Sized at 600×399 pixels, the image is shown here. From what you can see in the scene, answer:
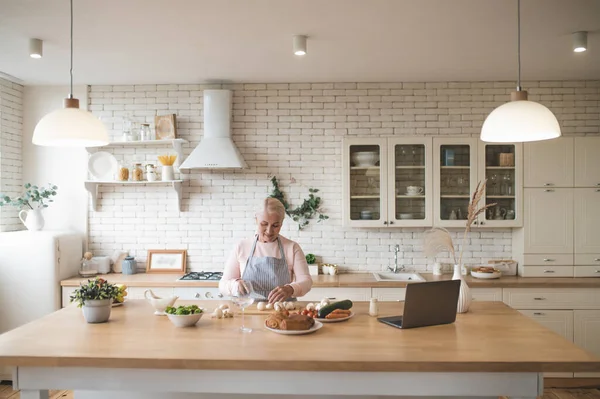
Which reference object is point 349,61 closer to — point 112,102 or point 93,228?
point 112,102

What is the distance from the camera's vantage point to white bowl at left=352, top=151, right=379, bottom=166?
5078 mm

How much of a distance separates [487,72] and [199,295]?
3542mm

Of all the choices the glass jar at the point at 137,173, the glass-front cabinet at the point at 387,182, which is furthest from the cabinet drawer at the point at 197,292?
the glass-front cabinet at the point at 387,182

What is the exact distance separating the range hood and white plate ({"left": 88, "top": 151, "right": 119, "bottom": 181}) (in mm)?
830

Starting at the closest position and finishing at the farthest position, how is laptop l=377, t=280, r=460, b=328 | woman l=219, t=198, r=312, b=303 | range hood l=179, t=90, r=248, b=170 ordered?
laptop l=377, t=280, r=460, b=328 → woman l=219, t=198, r=312, b=303 → range hood l=179, t=90, r=248, b=170

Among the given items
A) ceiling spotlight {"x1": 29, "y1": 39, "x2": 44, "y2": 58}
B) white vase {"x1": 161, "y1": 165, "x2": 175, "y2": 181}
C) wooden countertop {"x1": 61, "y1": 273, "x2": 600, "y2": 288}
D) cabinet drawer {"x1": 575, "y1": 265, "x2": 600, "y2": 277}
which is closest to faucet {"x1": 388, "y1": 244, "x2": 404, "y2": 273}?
wooden countertop {"x1": 61, "y1": 273, "x2": 600, "y2": 288}

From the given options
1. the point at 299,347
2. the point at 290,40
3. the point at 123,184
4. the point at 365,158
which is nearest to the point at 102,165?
the point at 123,184

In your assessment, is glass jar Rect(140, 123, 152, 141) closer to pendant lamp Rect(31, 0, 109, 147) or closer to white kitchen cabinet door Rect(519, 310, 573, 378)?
pendant lamp Rect(31, 0, 109, 147)

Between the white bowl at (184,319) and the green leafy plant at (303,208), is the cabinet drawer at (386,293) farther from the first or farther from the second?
the white bowl at (184,319)

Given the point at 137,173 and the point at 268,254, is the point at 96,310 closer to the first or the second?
the point at 268,254

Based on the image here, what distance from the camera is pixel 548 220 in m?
4.89

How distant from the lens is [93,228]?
5402mm

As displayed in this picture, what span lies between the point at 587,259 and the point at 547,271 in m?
0.39

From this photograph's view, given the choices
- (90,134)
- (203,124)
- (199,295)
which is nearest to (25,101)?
(203,124)
